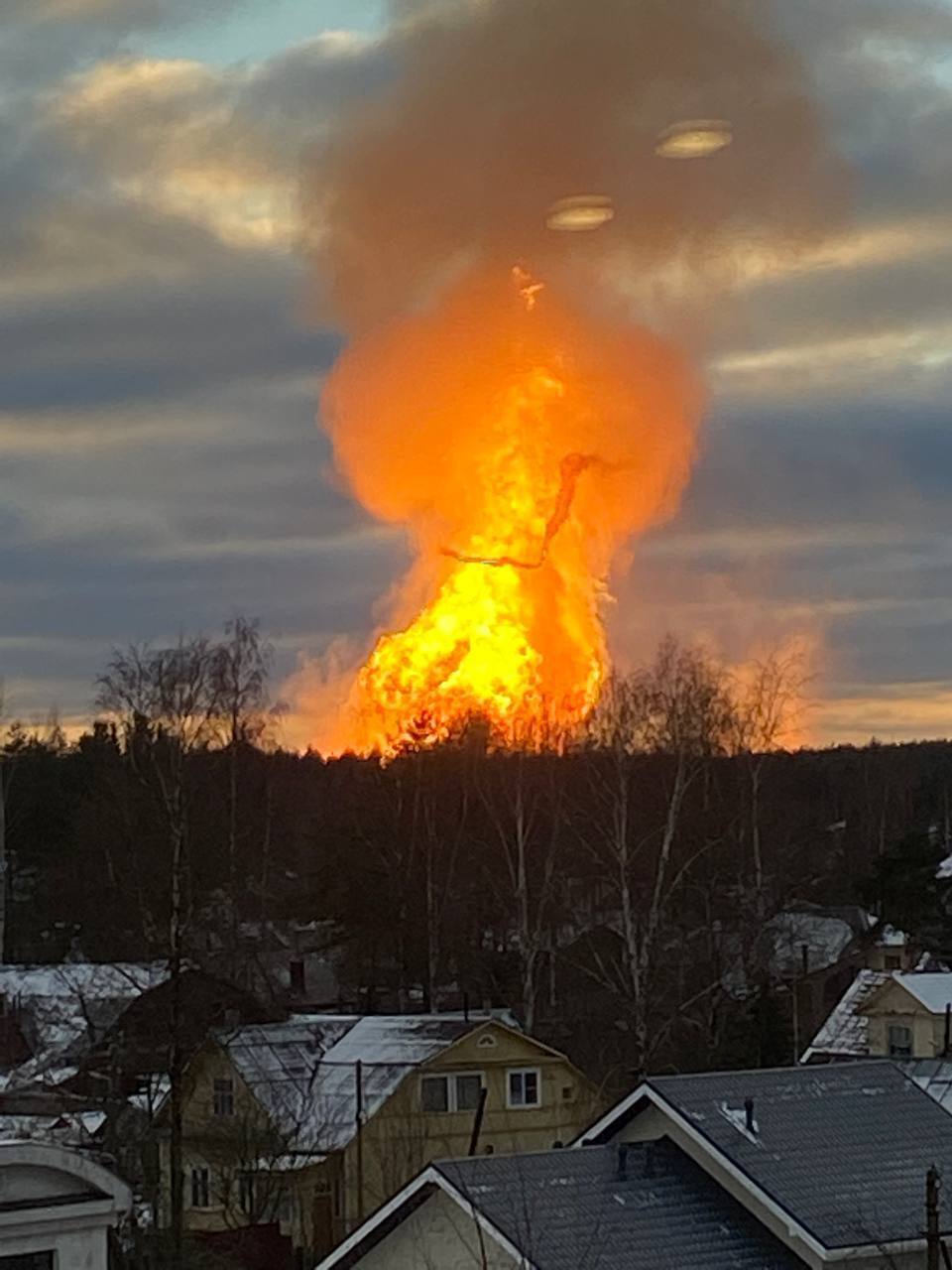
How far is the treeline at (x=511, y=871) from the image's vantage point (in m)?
46.2

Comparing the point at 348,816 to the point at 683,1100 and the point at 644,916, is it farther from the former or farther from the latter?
the point at 683,1100

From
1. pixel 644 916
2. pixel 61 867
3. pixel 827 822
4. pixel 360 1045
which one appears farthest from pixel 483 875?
pixel 827 822

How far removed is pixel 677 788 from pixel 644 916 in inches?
290

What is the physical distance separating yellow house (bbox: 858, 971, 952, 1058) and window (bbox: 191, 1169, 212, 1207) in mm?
13044

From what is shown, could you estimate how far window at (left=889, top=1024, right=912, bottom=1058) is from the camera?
42.8m

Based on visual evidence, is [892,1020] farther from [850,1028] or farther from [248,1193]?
[248,1193]


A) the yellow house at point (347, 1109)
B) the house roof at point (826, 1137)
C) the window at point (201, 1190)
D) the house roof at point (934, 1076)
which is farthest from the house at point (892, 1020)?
the house roof at point (826, 1137)

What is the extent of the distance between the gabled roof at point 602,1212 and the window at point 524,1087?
1950 cm

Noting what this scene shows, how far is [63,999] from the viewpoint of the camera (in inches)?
2036

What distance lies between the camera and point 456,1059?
3991cm

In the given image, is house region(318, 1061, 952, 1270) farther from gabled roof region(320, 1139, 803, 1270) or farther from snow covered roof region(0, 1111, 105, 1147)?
snow covered roof region(0, 1111, 105, 1147)

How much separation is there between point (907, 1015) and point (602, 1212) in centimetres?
2391

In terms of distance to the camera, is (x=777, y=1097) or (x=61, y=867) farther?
(x=61, y=867)

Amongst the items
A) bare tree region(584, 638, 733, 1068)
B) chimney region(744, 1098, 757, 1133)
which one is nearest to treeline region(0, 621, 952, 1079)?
bare tree region(584, 638, 733, 1068)
